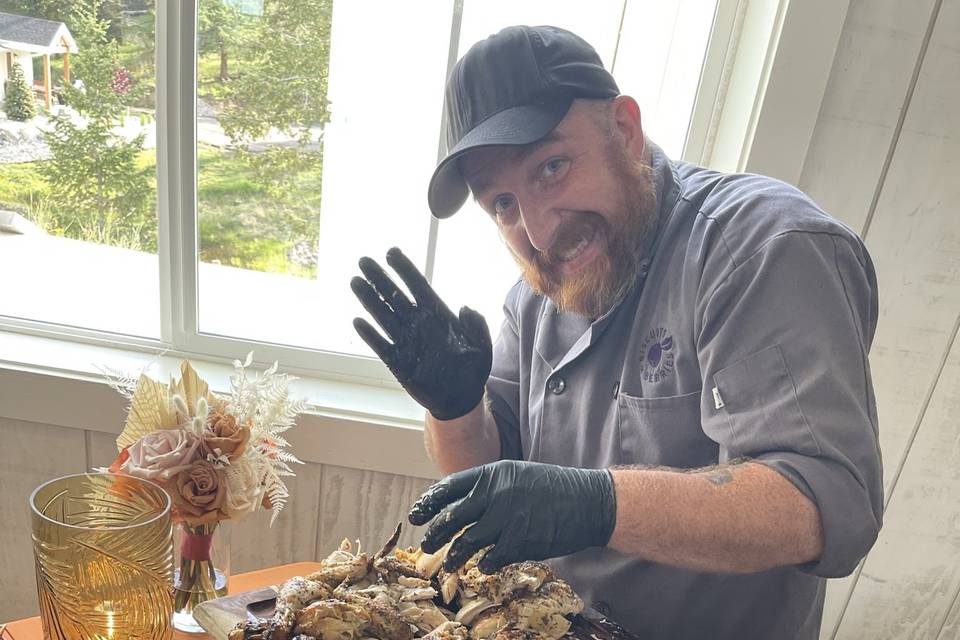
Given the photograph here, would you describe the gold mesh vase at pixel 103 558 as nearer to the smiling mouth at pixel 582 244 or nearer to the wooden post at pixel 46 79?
the smiling mouth at pixel 582 244

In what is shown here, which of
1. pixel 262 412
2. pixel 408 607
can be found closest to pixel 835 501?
pixel 408 607

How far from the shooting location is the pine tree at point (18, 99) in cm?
135

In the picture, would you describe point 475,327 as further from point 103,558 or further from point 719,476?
point 103,558

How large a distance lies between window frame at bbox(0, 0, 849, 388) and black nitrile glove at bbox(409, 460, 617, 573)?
2.63ft

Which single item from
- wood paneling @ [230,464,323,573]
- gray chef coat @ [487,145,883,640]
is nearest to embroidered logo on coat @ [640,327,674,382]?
gray chef coat @ [487,145,883,640]

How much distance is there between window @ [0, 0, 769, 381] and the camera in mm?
1303

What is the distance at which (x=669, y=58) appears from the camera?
1.34 meters

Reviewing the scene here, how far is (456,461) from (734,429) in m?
0.50

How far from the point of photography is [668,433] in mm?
874

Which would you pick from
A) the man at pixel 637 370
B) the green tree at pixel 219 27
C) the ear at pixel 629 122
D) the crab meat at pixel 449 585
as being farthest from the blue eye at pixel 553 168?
the green tree at pixel 219 27

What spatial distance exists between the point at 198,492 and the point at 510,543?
41 centimetres

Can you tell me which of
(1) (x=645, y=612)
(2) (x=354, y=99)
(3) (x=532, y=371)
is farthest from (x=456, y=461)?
(2) (x=354, y=99)

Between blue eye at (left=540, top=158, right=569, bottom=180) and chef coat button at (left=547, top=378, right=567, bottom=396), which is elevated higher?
blue eye at (left=540, top=158, right=569, bottom=180)

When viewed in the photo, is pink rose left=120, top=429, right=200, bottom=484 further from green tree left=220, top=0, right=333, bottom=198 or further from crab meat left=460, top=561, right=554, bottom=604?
green tree left=220, top=0, right=333, bottom=198
